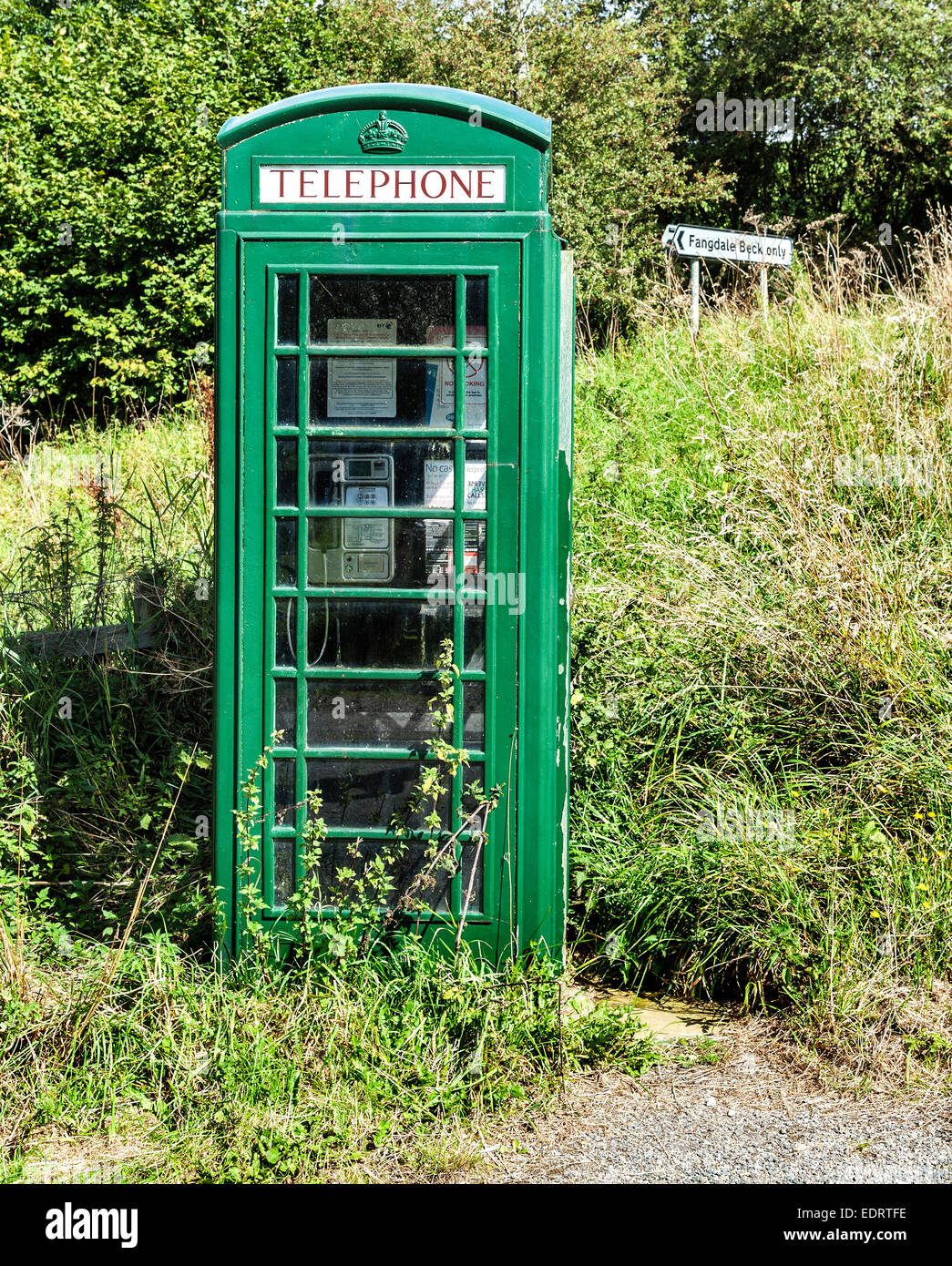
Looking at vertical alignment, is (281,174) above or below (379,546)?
above

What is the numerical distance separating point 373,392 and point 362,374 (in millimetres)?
61

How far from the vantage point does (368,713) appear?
136 inches

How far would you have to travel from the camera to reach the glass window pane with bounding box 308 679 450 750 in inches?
136

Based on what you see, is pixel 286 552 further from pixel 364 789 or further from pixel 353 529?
pixel 364 789

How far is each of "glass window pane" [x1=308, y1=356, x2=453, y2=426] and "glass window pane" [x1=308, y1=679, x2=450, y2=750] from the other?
807mm

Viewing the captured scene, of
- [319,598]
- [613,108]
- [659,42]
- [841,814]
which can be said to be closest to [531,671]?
[319,598]

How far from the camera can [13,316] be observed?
41.6ft

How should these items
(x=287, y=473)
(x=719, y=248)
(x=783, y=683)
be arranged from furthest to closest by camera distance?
(x=719, y=248)
(x=783, y=683)
(x=287, y=473)

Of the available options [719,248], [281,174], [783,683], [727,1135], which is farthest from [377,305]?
[719,248]

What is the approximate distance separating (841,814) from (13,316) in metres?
11.6

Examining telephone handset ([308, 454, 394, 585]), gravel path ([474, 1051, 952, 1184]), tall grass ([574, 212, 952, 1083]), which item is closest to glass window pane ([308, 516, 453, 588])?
telephone handset ([308, 454, 394, 585])

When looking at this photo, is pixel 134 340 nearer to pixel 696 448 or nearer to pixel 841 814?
pixel 696 448

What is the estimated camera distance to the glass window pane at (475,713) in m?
3.43

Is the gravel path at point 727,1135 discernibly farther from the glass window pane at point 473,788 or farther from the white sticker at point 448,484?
the white sticker at point 448,484
